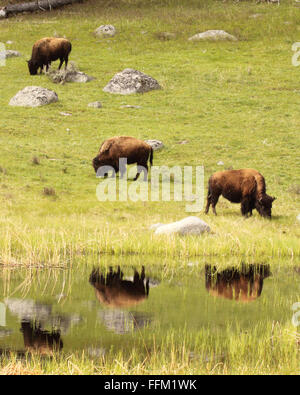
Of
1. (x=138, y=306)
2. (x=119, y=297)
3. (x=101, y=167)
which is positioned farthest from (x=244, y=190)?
(x=138, y=306)

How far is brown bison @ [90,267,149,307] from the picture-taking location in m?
11.4

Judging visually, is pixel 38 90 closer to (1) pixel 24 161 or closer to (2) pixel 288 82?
(1) pixel 24 161

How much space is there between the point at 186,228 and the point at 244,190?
13.0ft

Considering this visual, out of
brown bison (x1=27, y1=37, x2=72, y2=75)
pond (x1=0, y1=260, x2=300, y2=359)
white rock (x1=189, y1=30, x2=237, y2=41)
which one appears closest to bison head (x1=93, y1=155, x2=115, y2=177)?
pond (x1=0, y1=260, x2=300, y2=359)

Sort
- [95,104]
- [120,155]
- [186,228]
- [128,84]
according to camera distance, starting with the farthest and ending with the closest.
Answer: [128,84] → [95,104] → [120,155] → [186,228]

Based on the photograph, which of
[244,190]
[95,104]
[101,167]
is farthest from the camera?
[95,104]

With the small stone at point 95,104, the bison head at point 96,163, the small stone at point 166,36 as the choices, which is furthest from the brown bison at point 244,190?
the small stone at point 166,36

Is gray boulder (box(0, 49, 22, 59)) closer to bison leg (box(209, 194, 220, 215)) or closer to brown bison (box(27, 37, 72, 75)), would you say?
brown bison (box(27, 37, 72, 75))

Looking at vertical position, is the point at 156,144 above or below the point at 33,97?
above

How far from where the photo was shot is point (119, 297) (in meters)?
11.7

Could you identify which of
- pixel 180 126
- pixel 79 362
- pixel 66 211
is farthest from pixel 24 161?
pixel 79 362

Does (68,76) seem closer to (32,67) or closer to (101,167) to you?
(32,67)

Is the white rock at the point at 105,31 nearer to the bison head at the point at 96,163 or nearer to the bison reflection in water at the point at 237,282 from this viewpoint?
the bison head at the point at 96,163

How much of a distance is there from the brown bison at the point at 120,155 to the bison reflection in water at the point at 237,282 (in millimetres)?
10221
